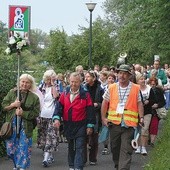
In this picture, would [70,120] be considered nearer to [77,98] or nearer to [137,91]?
[77,98]

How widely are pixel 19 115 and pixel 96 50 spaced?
75.8 feet

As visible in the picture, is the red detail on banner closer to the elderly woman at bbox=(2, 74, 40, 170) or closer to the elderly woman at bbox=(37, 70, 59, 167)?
the elderly woman at bbox=(37, 70, 59, 167)

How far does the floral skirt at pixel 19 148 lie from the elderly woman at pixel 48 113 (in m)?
2.01

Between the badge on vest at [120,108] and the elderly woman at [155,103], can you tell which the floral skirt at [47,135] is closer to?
the elderly woman at [155,103]

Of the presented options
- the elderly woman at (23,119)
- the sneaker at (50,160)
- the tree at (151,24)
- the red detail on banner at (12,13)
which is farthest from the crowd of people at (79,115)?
the tree at (151,24)

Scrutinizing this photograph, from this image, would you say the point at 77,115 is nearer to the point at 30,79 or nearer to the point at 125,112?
the point at 125,112

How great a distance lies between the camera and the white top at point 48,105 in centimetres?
1164

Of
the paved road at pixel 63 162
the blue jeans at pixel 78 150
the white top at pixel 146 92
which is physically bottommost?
the paved road at pixel 63 162

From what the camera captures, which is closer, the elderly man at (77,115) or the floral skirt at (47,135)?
the elderly man at (77,115)

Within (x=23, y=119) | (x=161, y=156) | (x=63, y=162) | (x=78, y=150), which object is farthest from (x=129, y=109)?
(x=63, y=162)

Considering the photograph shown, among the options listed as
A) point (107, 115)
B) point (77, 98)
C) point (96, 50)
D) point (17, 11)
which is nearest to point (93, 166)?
point (107, 115)

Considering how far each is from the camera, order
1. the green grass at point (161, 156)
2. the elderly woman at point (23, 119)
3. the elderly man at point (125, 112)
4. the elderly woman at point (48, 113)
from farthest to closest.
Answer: the elderly woman at point (48, 113) → the green grass at point (161, 156) → the elderly woman at point (23, 119) → the elderly man at point (125, 112)

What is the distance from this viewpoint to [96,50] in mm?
32156

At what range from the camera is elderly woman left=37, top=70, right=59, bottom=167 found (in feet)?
38.0
